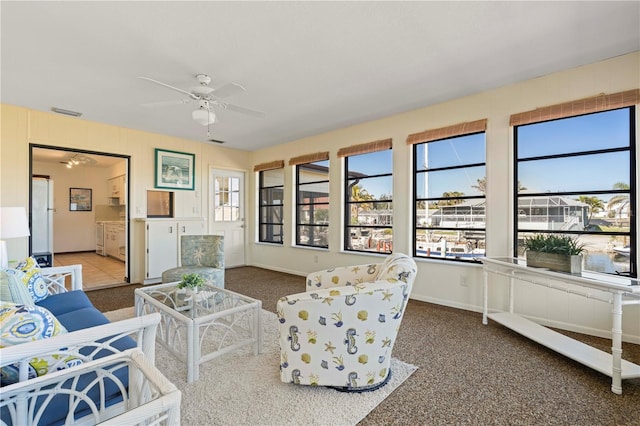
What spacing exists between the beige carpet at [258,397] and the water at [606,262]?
2160mm

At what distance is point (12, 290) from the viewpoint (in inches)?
75.5

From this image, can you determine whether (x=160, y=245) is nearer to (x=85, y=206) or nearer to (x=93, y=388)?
(x=93, y=388)

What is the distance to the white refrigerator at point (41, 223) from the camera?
4.34 metres

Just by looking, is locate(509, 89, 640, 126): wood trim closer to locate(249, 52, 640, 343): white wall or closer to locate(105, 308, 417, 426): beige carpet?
locate(249, 52, 640, 343): white wall

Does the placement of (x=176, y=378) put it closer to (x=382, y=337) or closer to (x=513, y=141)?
(x=382, y=337)

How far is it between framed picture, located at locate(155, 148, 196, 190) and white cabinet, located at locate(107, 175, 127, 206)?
2.95 meters

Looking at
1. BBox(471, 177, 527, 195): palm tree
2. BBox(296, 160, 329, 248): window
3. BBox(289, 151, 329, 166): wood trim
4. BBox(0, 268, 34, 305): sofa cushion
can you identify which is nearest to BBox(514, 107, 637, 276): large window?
BBox(471, 177, 527, 195): palm tree

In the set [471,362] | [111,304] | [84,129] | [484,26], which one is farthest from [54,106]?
[471,362]

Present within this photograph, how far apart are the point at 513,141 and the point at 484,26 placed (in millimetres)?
1510

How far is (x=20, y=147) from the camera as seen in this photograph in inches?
152

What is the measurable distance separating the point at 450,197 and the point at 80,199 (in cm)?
939

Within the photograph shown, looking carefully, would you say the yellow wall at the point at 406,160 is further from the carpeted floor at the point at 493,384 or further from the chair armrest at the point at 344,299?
the chair armrest at the point at 344,299

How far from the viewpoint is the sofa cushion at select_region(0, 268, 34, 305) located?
6.19ft

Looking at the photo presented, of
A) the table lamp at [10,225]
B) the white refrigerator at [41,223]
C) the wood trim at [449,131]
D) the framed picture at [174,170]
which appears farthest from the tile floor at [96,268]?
the wood trim at [449,131]
